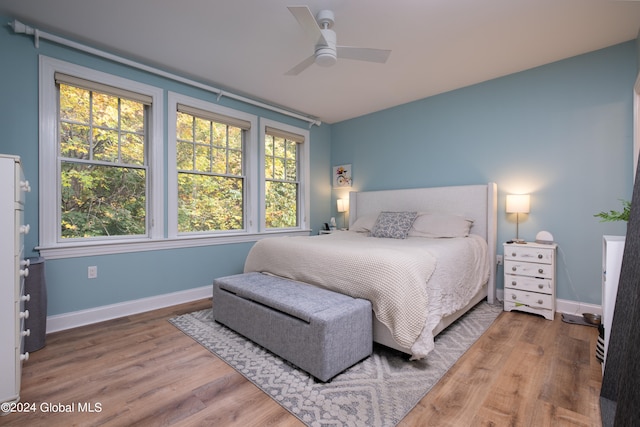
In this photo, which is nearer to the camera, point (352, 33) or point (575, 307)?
point (352, 33)

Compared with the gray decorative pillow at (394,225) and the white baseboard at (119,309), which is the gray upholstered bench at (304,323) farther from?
the gray decorative pillow at (394,225)

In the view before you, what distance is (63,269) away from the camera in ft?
8.29

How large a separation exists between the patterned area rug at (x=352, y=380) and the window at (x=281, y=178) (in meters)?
2.11

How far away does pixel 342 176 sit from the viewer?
4844 millimetres

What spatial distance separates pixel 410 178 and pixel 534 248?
5.56 ft

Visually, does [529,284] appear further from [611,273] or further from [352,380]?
[352,380]

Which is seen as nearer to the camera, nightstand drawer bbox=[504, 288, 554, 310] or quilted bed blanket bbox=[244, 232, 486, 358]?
quilted bed blanket bbox=[244, 232, 486, 358]

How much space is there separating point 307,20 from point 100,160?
231cm

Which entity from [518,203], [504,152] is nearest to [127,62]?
[504,152]

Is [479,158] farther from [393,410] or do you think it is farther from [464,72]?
[393,410]

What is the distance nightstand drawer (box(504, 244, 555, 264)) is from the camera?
2.74m

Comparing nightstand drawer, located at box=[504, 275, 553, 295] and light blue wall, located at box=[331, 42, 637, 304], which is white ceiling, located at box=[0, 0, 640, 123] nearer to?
Result: light blue wall, located at box=[331, 42, 637, 304]

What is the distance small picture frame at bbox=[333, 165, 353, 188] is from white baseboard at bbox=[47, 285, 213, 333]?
256 centimetres

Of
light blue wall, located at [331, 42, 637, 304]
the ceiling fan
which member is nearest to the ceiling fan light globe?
the ceiling fan
